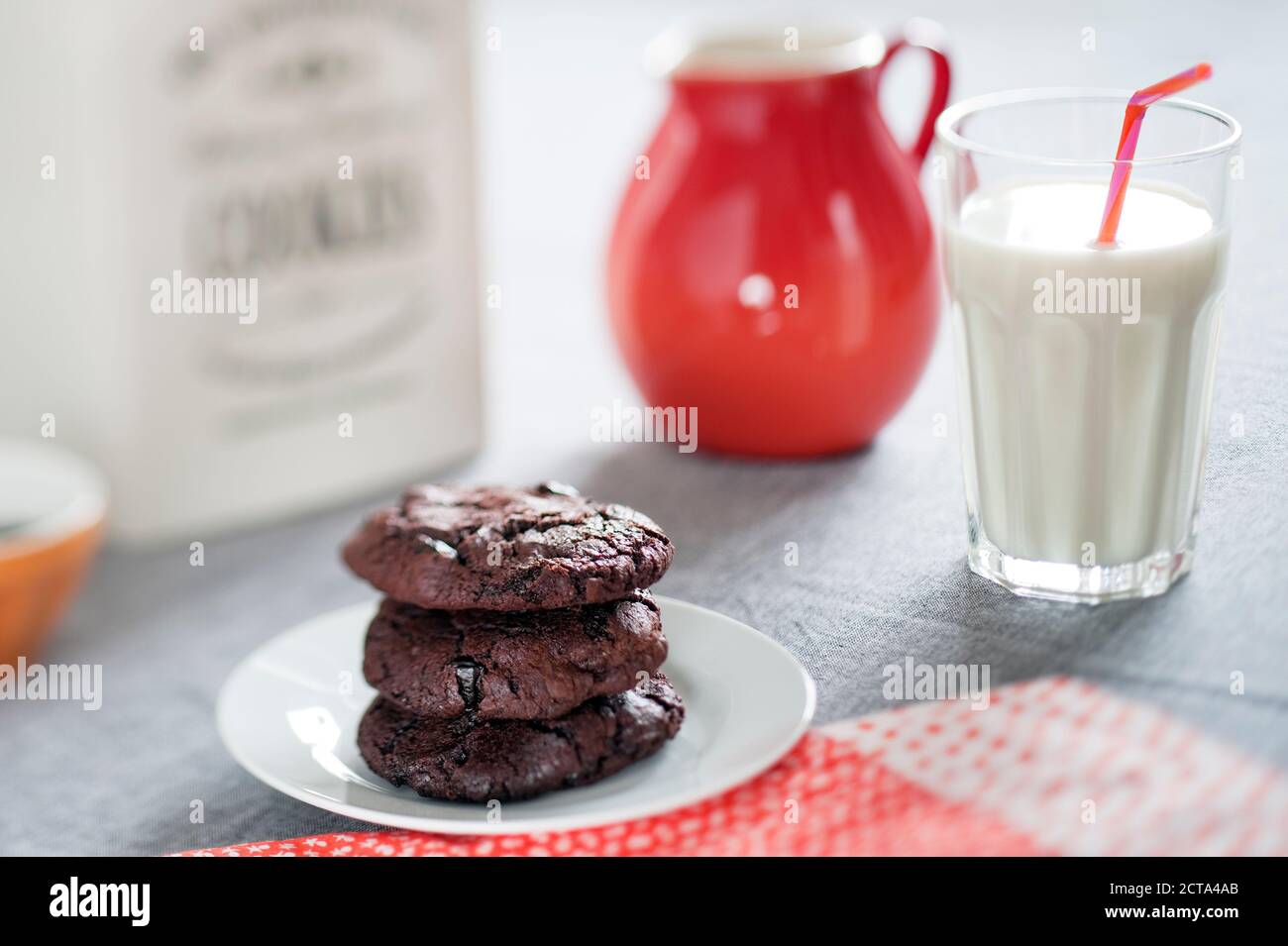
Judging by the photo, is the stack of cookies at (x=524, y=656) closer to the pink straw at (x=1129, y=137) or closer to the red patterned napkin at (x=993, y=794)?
the red patterned napkin at (x=993, y=794)

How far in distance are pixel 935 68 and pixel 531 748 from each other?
17.2 inches

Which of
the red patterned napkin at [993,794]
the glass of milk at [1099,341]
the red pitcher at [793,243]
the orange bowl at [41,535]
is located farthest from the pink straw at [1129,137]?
the orange bowl at [41,535]

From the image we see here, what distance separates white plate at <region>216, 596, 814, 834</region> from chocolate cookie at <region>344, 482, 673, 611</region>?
0.04m

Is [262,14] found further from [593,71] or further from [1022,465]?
[593,71]

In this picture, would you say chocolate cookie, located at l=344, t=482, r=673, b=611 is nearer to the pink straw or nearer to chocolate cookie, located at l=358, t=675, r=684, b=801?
chocolate cookie, located at l=358, t=675, r=684, b=801

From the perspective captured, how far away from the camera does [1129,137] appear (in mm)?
469

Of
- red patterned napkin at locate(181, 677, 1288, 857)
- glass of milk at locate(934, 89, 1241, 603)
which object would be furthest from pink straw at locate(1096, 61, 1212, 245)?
red patterned napkin at locate(181, 677, 1288, 857)

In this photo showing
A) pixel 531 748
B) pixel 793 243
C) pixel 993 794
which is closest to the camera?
pixel 993 794

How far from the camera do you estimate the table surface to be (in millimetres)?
454

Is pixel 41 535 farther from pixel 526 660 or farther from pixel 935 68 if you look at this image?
pixel 935 68

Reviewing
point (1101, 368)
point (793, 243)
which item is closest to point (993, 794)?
point (1101, 368)

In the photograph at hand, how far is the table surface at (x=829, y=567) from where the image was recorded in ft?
1.49
